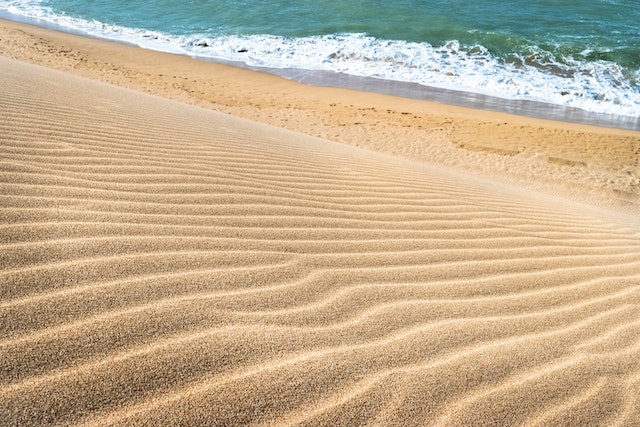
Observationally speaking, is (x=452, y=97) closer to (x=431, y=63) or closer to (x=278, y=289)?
(x=431, y=63)

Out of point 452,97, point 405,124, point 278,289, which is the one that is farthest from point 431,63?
point 278,289

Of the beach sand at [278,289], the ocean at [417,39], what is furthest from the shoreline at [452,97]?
the beach sand at [278,289]

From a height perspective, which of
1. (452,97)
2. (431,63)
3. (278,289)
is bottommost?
(278,289)

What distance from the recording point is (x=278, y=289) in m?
2.34

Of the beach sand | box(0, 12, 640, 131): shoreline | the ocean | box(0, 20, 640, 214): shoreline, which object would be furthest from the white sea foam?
the beach sand

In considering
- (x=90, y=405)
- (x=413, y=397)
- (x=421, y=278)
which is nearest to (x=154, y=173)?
(x=421, y=278)

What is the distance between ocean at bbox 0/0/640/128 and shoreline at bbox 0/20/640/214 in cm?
140

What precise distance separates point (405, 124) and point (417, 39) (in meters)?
7.17

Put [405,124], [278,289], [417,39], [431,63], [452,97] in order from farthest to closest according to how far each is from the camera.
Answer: [417,39]
[431,63]
[452,97]
[405,124]
[278,289]

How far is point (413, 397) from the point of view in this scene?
1821 millimetres

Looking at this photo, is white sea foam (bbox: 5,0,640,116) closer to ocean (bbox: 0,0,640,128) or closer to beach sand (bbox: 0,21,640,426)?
ocean (bbox: 0,0,640,128)

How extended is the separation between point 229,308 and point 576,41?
16.4 meters

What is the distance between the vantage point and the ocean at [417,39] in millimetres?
12680

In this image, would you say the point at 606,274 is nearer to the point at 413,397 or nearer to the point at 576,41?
the point at 413,397
